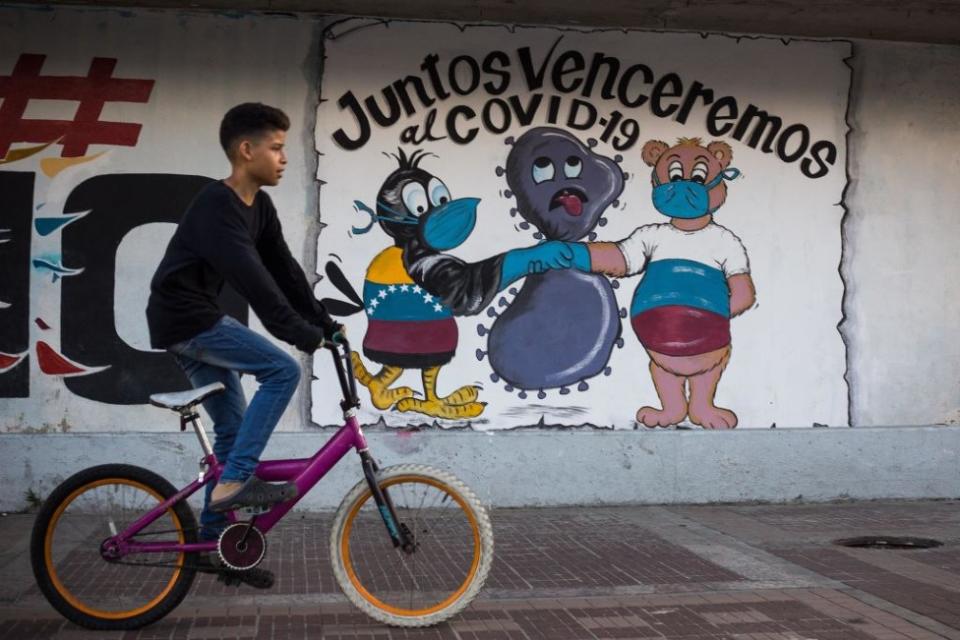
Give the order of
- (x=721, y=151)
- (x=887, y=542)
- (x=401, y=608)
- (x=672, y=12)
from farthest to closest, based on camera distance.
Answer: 1. (x=721, y=151)
2. (x=672, y=12)
3. (x=887, y=542)
4. (x=401, y=608)

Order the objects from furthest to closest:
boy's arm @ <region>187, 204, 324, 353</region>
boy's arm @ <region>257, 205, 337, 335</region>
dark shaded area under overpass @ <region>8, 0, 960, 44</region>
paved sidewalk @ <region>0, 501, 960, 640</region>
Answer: dark shaded area under overpass @ <region>8, 0, 960, 44</region> → boy's arm @ <region>257, 205, 337, 335</region> → paved sidewalk @ <region>0, 501, 960, 640</region> → boy's arm @ <region>187, 204, 324, 353</region>

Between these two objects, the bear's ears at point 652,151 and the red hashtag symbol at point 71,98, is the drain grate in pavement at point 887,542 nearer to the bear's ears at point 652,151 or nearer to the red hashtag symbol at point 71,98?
the bear's ears at point 652,151

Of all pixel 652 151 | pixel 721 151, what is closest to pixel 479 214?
pixel 652 151

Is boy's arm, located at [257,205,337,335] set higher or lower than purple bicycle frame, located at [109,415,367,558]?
higher

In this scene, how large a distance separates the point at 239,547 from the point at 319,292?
11.9 feet

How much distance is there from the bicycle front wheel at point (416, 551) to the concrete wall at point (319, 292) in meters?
3.15

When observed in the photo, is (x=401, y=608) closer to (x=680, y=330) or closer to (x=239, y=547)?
(x=239, y=547)

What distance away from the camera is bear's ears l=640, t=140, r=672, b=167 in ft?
29.0

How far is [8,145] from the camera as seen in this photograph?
26.7 feet

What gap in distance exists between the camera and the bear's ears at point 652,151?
883 centimetres

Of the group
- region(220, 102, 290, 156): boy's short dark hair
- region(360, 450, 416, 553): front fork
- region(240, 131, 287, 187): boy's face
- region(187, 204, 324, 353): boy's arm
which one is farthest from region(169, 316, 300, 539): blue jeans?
region(220, 102, 290, 156): boy's short dark hair

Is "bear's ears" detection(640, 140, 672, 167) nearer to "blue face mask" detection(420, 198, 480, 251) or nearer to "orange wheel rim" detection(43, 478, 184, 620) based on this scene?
"blue face mask" detection(420, 198, 480, 251)

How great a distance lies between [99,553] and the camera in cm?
504

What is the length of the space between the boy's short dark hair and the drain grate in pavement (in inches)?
175
